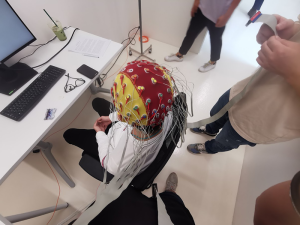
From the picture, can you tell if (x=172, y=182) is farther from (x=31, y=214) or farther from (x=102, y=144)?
(x=31, y=214)

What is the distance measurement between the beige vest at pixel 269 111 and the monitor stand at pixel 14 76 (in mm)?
1374

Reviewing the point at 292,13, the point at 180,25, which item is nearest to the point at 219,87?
the point at 180,25

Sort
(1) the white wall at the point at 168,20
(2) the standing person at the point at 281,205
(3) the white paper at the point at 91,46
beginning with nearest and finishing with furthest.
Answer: (2) the standing person at the point at 281,205
(3) the white paper at the point at 91,46
(1) the white wall at the point at 168,20

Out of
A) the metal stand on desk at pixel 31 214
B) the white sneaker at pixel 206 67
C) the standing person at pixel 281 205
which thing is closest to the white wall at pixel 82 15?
the metal stand on desk at pixel 31 214

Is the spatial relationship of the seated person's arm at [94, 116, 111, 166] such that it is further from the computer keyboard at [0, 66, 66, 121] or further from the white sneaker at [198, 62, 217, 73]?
the white sneaker at [198, 62, 217, 73]

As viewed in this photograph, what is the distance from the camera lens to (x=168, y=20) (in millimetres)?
2115

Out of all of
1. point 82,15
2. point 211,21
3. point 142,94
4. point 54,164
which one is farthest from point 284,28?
point 54,164

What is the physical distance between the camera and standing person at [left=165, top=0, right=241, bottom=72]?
135 centimetres

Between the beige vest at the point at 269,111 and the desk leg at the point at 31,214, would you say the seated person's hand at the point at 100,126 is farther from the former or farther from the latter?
the beige vest at the point at 269,111

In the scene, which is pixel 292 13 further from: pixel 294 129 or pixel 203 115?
pixel 294 129

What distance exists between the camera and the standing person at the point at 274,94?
52 cm

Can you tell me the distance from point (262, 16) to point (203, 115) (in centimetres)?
123

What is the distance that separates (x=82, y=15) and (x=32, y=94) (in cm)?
104

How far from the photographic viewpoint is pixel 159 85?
57 centimetres
